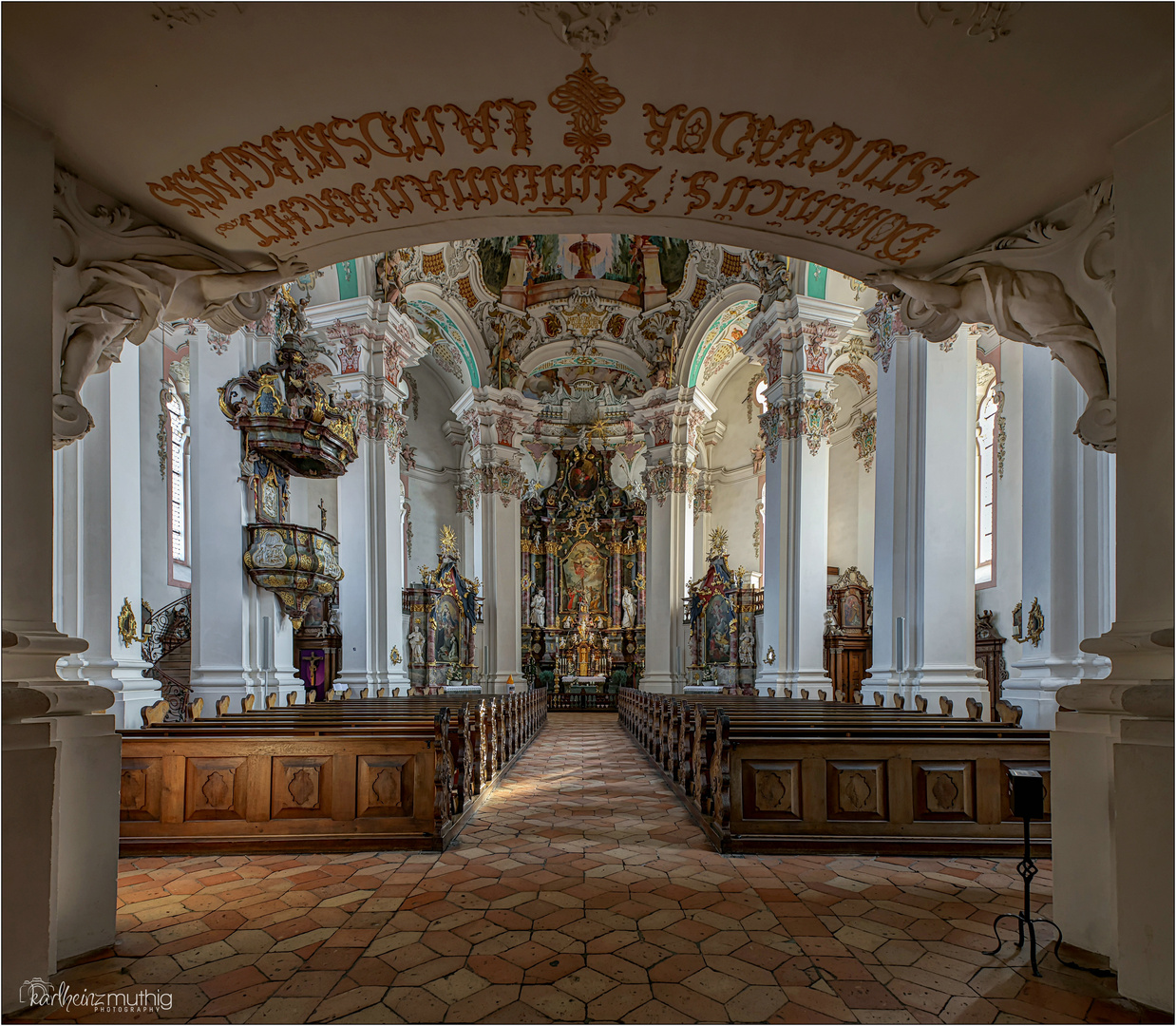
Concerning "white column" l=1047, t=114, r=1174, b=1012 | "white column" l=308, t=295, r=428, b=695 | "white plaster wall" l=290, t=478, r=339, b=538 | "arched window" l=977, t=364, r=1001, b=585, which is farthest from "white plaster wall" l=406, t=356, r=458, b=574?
"white column" l=1047, t=114, r=1174, b=1012

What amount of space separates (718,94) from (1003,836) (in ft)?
15.6

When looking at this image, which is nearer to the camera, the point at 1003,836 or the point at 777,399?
the point at 1003,836

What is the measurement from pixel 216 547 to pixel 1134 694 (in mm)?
8370

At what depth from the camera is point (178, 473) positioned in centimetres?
1462

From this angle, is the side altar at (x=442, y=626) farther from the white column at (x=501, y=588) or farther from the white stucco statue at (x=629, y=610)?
the white stucco statue at (x=629, y=610)

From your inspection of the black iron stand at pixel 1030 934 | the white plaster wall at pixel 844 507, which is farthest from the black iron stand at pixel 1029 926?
the white plaster wall at pixel 844 507

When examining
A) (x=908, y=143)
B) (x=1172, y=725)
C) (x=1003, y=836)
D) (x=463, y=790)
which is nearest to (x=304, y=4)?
(x=908, y=143)

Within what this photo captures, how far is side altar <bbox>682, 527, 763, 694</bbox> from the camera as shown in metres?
15.5

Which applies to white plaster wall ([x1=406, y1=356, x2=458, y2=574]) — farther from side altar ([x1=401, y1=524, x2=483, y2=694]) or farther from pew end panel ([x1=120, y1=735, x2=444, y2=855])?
pew end panel ([x1=120, y1=735, x2=444, y2=855])

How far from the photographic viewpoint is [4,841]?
8.69 ft

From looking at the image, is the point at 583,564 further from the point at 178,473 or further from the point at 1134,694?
the point at 1134,694

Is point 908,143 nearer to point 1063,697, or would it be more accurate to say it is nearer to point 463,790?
point 1063,697

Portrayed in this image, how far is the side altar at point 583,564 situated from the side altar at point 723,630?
587 centimetres

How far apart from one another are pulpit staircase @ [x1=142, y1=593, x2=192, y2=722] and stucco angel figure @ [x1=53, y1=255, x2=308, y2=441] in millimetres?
9916
